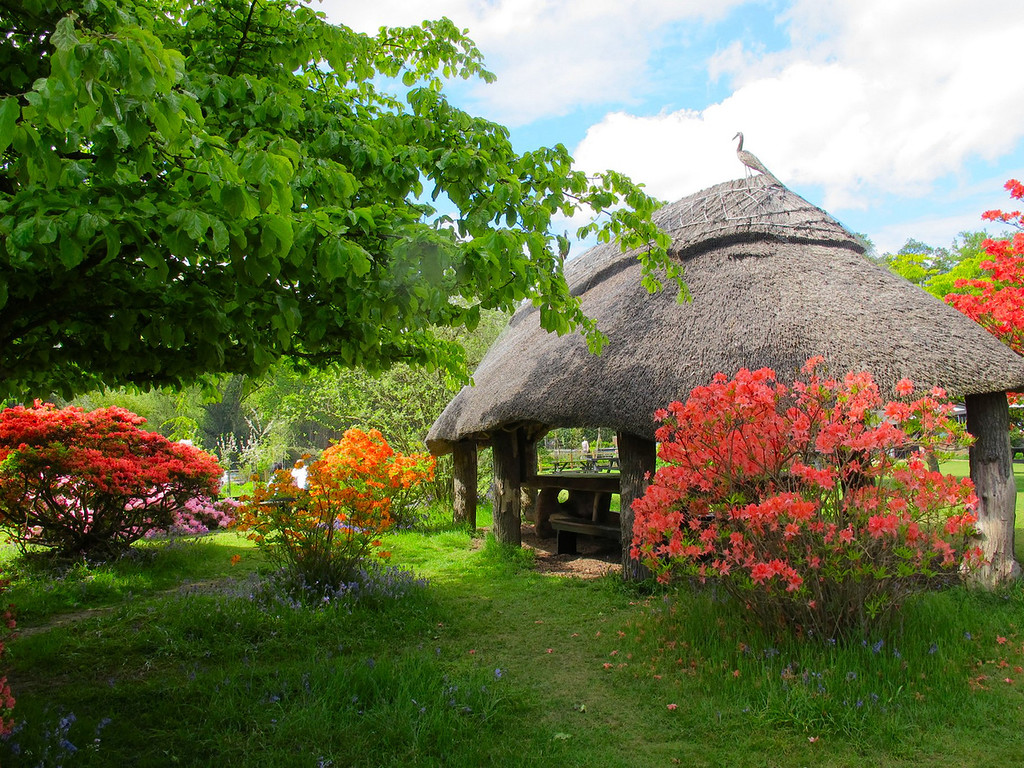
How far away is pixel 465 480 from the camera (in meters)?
11.3

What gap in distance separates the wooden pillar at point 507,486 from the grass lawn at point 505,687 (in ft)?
9.64

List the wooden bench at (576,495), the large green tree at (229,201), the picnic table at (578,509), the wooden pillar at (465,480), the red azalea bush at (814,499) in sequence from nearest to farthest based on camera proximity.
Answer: the large green tree at (229,201) < the red azalea bush at (814,499) < the picnic table at (578,509) < the wooden bench at (576,495) < the wooden pillar at (465,480)

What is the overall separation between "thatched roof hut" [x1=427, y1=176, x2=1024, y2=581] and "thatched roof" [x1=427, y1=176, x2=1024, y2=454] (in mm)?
13

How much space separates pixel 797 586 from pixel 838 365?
2.57m

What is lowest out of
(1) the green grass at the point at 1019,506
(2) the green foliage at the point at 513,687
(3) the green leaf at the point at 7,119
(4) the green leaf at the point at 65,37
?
(2) the green foliage at the point at 513,687

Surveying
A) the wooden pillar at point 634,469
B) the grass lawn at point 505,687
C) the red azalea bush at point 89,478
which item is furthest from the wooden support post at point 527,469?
the red azalea bush at point 89,478

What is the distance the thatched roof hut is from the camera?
19.1ft

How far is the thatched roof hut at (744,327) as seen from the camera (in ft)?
19.1

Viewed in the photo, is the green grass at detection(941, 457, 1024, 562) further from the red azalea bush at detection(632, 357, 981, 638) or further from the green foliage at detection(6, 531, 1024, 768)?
the red azalea bush at detection(632, 357, 981, 638)

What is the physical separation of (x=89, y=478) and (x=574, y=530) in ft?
18.2

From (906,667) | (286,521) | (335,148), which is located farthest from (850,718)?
(286,521)

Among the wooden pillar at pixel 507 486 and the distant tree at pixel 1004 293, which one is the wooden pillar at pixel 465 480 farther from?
the distant tree at pixel 1004 293

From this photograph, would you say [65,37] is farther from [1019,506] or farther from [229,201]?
[1019,506]

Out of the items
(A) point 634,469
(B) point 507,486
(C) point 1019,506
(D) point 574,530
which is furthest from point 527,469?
(C) point 1019,506
